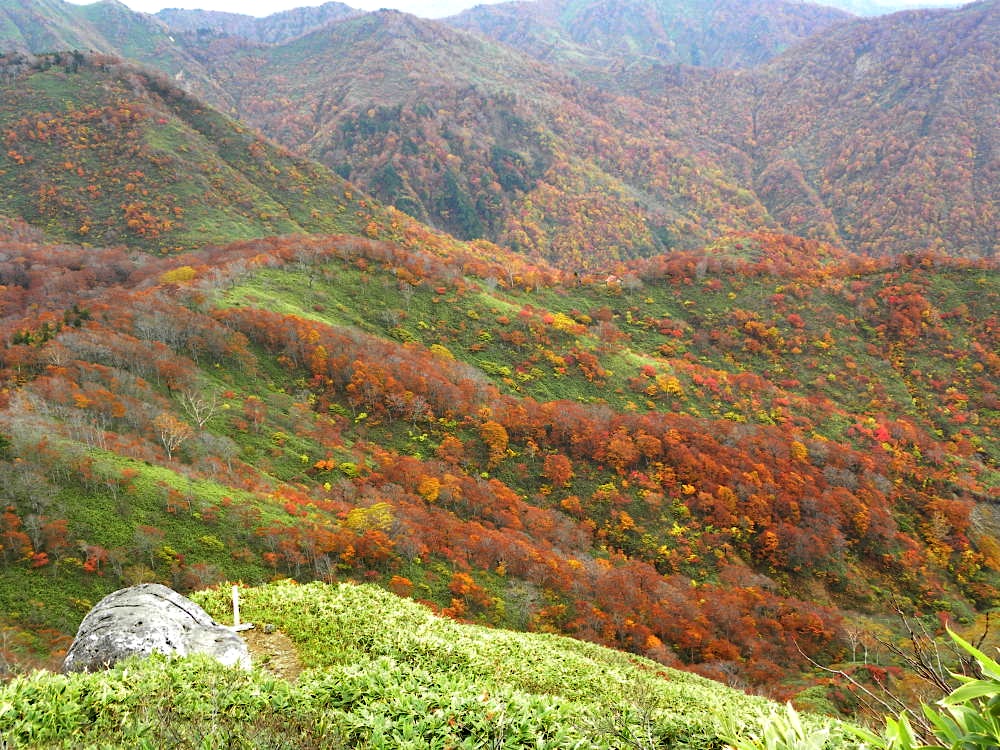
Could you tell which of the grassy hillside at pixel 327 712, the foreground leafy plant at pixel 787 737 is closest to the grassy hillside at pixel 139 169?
the grassy hillside at pixel 327 712

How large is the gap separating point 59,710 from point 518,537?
136 feet

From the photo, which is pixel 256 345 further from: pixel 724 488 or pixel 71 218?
pixel 71 218

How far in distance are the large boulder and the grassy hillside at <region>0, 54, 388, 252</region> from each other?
378 feet

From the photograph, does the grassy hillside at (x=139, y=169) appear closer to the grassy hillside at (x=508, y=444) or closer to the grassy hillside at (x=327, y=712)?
the grassy hillside at (x=508, y=444)

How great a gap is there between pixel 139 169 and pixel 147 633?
15066 cm

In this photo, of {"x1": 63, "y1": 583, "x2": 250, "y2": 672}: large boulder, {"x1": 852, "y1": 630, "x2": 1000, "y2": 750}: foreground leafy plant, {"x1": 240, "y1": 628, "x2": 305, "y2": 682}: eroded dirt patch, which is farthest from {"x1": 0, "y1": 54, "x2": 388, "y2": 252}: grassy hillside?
{"x1": 852, "y1": 630, "x2": 1000, "y2": 750}: foreground leafy plant

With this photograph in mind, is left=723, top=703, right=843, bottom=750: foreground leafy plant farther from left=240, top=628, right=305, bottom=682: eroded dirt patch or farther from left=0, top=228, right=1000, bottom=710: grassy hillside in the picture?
left=0, top=228, right=1000, bottom=710: grassy hillside

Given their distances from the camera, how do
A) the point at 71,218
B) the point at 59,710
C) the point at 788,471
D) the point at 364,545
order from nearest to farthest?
the point at 59,710 < the point at 364,545 < the point at 788,471 < the point at 71,218

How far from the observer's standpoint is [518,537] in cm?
4778

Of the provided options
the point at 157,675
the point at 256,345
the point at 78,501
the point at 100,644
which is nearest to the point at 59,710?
the point at 157,675

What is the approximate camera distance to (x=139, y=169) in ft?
427

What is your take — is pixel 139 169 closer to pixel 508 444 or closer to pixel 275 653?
pixel 508 444

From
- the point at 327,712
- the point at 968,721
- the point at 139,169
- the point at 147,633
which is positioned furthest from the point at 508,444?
the point at 139,169

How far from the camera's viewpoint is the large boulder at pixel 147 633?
43.1ft
